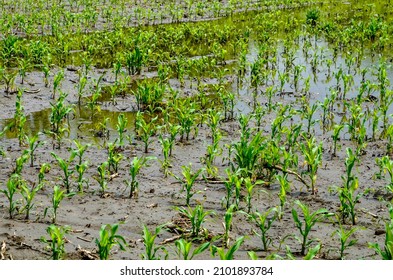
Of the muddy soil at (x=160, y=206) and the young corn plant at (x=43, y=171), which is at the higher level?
the young corn plant at (x=43, y=171)

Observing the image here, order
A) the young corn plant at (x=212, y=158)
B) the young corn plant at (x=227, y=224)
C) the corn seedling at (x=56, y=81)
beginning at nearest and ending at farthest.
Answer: the young corn plant at (x=227, y=224), the young corn plant at (x=212, y=158), the corn seedling at (x=56, y=81)

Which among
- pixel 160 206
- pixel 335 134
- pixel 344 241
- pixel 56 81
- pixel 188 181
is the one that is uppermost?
pixel 56 81

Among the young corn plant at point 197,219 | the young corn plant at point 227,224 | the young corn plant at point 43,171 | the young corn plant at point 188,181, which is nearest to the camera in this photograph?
the young corn plant at point 227,224

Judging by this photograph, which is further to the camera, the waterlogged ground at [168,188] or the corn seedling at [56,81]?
the corn seedling at [56,81]

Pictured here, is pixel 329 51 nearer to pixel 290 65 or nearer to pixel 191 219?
pixel 290 65

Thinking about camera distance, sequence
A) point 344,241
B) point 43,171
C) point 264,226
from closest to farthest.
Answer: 1. point 344,241
2. point 264,226
3. point 43,171

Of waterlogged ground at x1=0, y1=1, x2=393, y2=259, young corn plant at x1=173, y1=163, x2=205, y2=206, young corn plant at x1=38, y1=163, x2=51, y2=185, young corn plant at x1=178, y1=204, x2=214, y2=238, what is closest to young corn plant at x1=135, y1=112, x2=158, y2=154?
waterlogged ground at x1=0, y1=1, x2=393, y2=259

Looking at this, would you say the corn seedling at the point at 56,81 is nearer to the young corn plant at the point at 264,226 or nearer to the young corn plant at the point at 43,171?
the young corn plant at the point at 43,171

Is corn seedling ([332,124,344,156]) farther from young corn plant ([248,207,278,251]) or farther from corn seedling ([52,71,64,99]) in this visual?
corn seedling ([52,71,64,99])

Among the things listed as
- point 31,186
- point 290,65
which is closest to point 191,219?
point 31,186

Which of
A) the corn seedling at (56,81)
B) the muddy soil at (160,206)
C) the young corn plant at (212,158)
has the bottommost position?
the muddy soil at (160,206)

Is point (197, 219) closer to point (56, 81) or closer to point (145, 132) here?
point (145, 132)

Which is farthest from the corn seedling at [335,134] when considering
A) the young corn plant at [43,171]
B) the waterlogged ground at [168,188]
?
the young corn plant at [43,171]

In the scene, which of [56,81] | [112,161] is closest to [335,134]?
[112,161]
